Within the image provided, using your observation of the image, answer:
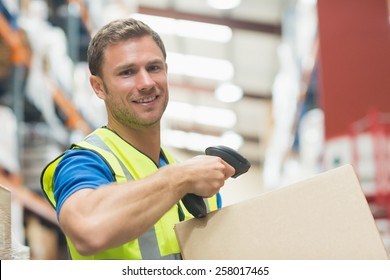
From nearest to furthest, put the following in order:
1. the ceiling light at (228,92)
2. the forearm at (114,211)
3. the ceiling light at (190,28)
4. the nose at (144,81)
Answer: the forearm at (114,211), the nose at (144,81), the ceiling light at (190,28), the ceiling light at (228,92)

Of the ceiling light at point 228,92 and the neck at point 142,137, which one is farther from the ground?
the ceiling light at point 228,92

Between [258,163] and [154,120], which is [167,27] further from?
[154,120]

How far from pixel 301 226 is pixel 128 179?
0.35 metres

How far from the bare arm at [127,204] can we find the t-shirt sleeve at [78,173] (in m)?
0.03

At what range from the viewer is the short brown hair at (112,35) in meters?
1.40

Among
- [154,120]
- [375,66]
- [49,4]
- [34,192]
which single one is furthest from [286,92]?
[154,120]

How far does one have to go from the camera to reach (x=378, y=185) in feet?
18.5

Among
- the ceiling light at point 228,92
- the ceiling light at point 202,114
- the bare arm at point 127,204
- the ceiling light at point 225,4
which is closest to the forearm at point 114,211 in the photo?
the bare arm at point 127,204

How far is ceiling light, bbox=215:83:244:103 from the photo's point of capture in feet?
48.0

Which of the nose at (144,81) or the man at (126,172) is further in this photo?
the nose at (144,81)

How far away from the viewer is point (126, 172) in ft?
4.53

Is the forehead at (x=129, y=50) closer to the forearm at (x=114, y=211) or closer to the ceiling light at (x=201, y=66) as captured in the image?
the forearm at (x=114, y=211)

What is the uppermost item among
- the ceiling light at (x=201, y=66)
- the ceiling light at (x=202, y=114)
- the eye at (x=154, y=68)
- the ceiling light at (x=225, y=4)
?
the ceiling light at (x=202, y=114)

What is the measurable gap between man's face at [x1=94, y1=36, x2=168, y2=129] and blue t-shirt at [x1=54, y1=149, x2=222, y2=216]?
0.50 feet
